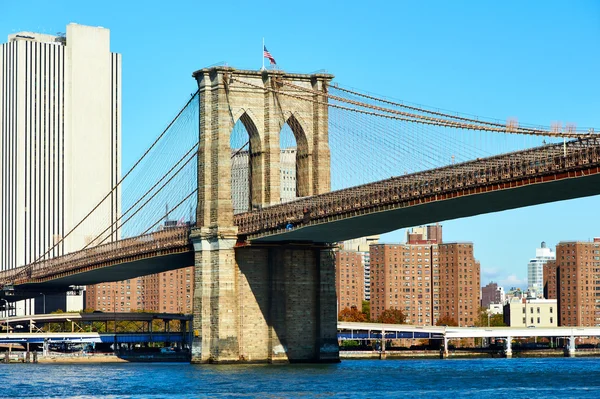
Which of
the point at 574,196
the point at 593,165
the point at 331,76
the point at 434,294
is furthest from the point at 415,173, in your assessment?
the point at 434,294

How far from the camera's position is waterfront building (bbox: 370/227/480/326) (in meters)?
177

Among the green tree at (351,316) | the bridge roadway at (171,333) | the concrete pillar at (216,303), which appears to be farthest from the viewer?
the green tree at (351,316)

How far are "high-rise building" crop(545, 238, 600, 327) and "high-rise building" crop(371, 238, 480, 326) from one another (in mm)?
12125

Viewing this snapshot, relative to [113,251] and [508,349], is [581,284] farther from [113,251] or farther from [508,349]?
[113,251]

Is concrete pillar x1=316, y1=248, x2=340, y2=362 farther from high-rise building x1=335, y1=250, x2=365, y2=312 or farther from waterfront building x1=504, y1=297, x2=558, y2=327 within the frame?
waterfront building x1=504, y1=297, x2=558, y2=327

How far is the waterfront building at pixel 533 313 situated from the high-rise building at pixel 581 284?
24.5 feet

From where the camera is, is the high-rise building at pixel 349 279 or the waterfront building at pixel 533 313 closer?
the waterfront building at pixel 533 313

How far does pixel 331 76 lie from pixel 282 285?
40.9ft

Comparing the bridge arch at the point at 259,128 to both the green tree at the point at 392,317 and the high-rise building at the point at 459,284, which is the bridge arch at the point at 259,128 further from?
the high-rise building at the point at 459,284

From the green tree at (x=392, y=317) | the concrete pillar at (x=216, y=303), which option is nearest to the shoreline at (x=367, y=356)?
the concrete pillar at (x=216, y=303)

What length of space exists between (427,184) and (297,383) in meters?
11.1

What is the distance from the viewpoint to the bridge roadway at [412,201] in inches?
2291

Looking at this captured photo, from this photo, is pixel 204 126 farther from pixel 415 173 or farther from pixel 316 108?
pixel 415 173

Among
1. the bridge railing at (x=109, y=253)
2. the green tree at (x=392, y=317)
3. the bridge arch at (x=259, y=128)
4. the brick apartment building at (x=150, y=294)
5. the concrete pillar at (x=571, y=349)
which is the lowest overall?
the concrete pillar at (x=571, y=349)
